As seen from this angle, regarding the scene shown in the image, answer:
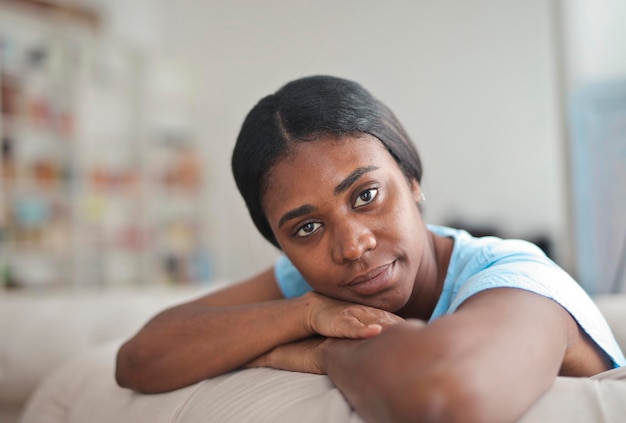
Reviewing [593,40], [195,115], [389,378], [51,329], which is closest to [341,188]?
[389,378]

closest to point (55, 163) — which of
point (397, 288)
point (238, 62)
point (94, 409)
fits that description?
Result: point (238, 62)

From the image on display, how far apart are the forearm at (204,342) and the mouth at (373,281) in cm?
9

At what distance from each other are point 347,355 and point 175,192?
17.4ft

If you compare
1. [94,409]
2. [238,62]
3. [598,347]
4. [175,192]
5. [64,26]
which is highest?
[64,26]

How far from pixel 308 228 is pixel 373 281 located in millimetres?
145

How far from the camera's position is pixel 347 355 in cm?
79

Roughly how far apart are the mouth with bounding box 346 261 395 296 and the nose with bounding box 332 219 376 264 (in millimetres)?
41

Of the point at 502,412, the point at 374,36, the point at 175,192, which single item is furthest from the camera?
the point at 175,192

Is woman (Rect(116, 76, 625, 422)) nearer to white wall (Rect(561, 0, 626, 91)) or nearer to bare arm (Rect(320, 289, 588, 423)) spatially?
bare arm (Rect(320, 289, 588, 423))

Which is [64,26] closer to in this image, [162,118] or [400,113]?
[162,118]

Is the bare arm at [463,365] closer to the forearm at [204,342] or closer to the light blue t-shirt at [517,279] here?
the light blue t-shirt at [517,279]

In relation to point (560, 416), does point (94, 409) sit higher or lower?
lower

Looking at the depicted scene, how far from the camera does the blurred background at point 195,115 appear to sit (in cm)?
478

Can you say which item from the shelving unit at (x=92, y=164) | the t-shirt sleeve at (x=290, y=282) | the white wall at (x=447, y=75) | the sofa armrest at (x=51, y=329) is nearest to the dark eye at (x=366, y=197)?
the t-shirt sleeve at (x=290, y=282)
